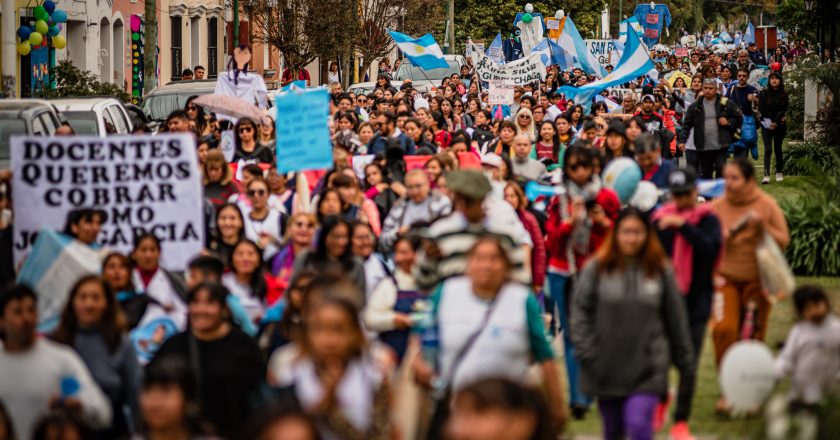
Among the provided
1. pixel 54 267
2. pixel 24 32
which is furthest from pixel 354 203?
pixel 24 32

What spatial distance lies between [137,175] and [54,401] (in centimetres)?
342

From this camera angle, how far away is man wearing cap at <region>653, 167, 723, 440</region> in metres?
8.81

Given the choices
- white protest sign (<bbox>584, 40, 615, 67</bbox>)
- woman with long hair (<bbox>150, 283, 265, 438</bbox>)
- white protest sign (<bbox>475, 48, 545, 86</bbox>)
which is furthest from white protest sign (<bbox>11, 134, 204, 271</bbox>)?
white protest sign (<bbox>584, 40, 615, 67</bbox>)

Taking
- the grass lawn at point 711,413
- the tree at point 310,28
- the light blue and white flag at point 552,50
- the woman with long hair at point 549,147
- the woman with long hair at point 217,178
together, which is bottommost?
the grass lawn at point 711,413

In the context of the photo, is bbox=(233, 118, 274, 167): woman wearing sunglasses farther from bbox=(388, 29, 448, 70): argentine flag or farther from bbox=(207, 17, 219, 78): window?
bbox=(207, 17, 219, 78): window

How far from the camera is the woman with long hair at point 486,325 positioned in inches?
265

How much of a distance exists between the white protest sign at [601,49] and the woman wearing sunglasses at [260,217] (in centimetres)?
2781

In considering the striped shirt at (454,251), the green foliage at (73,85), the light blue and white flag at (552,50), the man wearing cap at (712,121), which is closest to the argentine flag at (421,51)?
the light blue and white flag at (552,50)

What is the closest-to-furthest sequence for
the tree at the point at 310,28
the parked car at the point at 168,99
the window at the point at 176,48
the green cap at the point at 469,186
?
1. the green cap at the point at 469,186
2. the parked car at the point at 168,99
3. the tree at the point at 310,28
4. the window at the point at 176,48

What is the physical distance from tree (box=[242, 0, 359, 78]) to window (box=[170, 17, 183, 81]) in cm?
224

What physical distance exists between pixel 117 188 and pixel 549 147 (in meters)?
6.30

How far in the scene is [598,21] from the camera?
7762 cm

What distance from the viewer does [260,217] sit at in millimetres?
11633

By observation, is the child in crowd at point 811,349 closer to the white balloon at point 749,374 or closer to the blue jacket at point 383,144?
the white balloon at point 749,374
